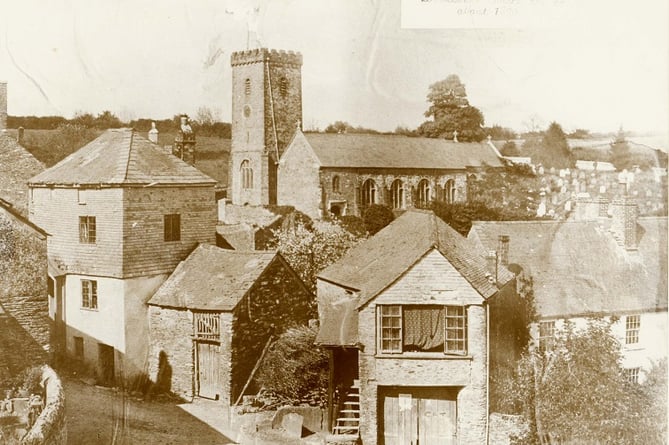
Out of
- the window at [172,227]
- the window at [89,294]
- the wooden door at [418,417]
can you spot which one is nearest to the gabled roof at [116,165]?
the window at [172,227]

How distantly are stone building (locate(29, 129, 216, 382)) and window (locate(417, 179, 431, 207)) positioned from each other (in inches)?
313

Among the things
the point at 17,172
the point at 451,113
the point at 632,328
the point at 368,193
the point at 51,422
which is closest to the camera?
the point at 51,422

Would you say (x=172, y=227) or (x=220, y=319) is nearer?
(x=220, y=319)

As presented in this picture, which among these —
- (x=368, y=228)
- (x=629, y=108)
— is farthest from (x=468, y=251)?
(x=368, y=228)

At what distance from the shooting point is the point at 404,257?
50.6ft

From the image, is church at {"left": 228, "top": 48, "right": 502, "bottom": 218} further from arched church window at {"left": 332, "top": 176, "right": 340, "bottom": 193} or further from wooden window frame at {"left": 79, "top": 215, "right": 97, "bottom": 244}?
wooden window frame at {"left": 79, "top": 215, "right": 97, "bottom": 244}

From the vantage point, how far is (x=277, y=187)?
111ft

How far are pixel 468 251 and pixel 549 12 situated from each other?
509 centimetres

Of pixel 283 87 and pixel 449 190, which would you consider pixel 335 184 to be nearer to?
pixel 283 87

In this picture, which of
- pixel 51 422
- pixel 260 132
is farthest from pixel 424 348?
pixel 260 132

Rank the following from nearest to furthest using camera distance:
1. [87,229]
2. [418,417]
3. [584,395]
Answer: [584,395]
[418,417]
[87,229]

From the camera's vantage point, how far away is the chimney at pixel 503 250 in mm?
17000

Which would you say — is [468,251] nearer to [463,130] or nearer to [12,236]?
[463,130]

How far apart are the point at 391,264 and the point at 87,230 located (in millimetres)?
7434
